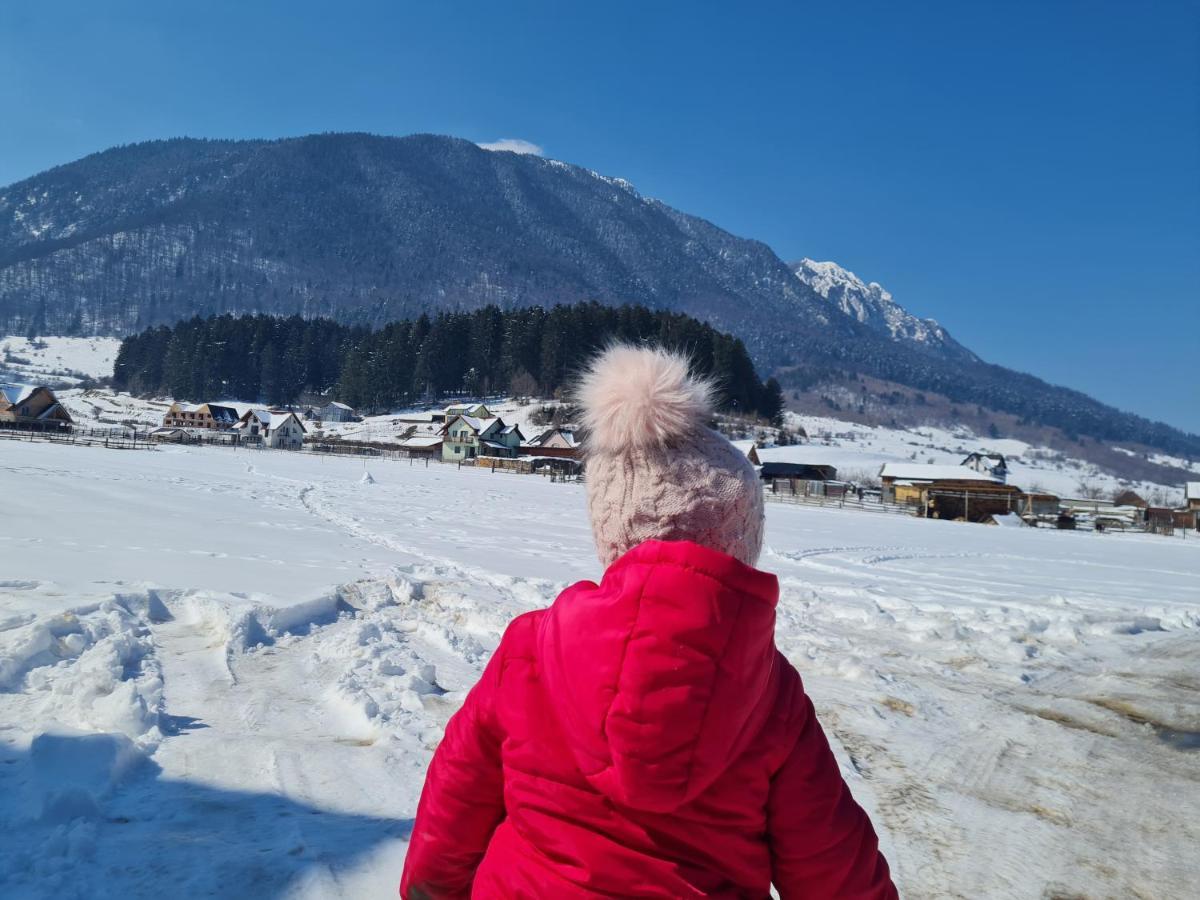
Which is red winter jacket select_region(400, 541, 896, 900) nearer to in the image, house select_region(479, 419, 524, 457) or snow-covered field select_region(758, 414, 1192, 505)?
snow-covered field select_region(758, 414, 1192, 505)

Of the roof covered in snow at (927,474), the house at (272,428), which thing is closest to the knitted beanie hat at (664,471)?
the roof covered in snow at (927,474)

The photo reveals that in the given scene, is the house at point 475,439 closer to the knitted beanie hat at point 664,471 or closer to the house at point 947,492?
the house at point 947,492

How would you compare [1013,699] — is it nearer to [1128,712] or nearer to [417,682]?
[1128,712]

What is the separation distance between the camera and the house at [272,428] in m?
77.0

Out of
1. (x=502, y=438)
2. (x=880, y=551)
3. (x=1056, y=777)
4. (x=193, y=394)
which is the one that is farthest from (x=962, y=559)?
(x=193, y=394)

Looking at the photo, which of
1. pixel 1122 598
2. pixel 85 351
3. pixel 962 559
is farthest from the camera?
pixel 85 351

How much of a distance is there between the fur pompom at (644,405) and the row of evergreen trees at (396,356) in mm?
71283

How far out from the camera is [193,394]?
355 feet

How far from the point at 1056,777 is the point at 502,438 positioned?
71.5 m

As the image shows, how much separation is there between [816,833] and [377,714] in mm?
2897

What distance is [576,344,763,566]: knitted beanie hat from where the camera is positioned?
1422 millimetres

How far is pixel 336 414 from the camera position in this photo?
3782 inches

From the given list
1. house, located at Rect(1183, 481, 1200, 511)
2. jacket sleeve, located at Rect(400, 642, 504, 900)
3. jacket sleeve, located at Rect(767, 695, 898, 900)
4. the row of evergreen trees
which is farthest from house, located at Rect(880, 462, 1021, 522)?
jacket sleeve, located at Rect(400, 642, 504, 900)

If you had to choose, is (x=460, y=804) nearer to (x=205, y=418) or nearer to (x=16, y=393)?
(x=16, y=393)
